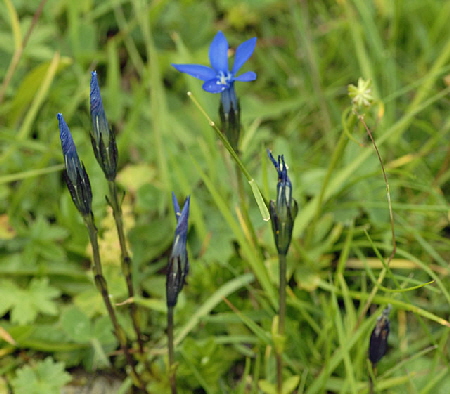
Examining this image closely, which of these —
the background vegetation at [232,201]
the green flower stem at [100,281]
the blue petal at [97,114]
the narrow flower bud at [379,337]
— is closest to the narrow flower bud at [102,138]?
the blue petal at [97,114]

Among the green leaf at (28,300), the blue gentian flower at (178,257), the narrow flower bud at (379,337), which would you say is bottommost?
the narrow flower bud at (379,337)

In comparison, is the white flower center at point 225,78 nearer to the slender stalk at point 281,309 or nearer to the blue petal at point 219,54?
the blue petal at point 219,54

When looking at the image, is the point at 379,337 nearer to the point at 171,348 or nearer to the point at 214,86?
the point at 171,348

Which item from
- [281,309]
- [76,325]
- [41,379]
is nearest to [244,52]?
[281,309]

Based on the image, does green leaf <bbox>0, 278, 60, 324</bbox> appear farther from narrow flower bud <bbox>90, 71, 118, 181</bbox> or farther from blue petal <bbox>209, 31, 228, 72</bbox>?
blue petal <bbox>209, 31, 228, 72</bbox>

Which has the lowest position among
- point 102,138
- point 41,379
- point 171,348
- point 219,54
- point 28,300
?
point 41,379

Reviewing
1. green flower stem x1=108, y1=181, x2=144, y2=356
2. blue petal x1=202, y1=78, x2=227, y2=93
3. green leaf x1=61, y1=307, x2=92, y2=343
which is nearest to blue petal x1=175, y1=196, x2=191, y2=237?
green flower stem x1=108, y1=181, x2=144, y2=356
